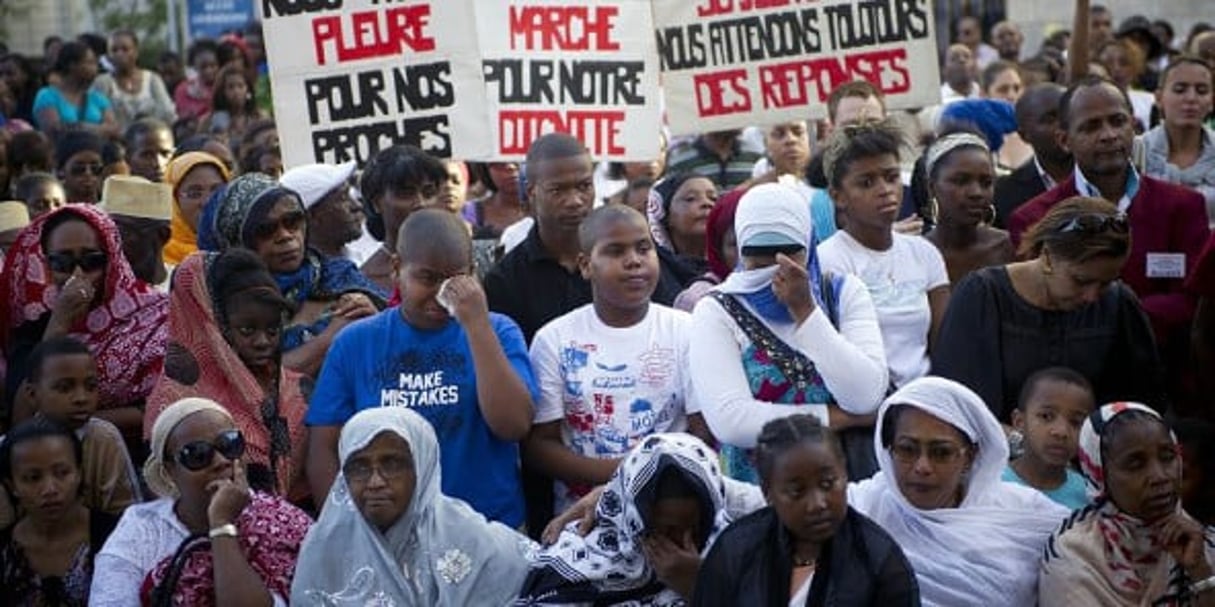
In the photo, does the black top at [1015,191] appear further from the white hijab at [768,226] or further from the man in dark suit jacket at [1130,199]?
the white hijab at [768,226]

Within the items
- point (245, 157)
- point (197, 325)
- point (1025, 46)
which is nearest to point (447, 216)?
point (197, 325)

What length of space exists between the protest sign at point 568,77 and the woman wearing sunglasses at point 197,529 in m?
3.70

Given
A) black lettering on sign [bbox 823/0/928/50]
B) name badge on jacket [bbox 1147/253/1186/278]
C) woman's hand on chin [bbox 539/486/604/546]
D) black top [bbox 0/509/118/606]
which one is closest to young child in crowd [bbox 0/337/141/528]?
black top [bbox 0/509/118/606]

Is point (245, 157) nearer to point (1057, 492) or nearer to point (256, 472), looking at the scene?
point (256, 472)

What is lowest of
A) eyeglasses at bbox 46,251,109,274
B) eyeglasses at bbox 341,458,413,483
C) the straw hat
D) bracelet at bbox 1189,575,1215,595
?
bracelet at bbox 1189,575,1215,595

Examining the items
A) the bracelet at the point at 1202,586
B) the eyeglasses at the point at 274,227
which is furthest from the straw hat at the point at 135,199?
the bracelet at the point at 1202,586

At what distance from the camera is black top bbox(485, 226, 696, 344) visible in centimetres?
866

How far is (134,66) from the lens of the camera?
20.5 m

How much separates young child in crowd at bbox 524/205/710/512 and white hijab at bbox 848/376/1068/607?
0.93 meters

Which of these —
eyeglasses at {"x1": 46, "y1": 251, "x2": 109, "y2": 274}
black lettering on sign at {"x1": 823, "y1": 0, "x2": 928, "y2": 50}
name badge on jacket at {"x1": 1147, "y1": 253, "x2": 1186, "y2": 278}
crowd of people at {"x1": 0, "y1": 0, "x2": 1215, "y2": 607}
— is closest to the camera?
crowd of people at {"x1": 0, "y1": 0, "x2": 1215, "y2": 607}

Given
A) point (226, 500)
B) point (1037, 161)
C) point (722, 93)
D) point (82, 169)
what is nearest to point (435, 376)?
point (226, 500)

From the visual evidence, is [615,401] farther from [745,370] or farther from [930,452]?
[930,452]

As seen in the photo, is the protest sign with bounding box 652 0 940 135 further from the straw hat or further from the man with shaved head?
the man with shaved head

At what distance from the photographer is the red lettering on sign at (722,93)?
1167 cm
